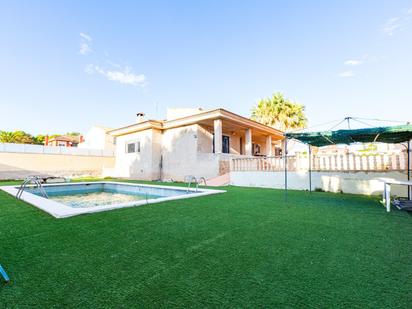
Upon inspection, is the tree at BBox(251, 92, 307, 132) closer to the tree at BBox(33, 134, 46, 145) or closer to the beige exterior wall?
the beige exterior wall

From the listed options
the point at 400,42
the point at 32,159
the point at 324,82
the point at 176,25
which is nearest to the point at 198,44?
the point at 176,25

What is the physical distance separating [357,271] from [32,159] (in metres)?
24.0

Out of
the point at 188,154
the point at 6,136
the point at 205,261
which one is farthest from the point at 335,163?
Result: the point at 6,136

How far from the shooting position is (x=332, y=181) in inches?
363

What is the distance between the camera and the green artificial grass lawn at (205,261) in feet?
5.70

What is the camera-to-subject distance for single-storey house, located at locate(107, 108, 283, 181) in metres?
14.0

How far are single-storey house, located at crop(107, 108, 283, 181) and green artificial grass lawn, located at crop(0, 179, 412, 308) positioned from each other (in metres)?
9.89

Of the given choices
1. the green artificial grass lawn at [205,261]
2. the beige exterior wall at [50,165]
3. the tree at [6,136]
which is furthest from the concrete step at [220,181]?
the tree at [6,136]

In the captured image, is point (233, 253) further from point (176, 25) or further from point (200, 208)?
point (176, 25)

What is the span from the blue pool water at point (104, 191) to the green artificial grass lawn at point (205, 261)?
529cm

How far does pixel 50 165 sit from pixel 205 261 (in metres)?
22.8

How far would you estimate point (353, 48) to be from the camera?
13523 mm

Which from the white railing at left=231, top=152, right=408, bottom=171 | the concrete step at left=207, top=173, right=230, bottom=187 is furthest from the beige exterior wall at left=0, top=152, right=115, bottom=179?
the white railing at left=231, top=152, right=408, bottom=171

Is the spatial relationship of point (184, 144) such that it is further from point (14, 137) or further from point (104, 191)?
point (14, 137)
